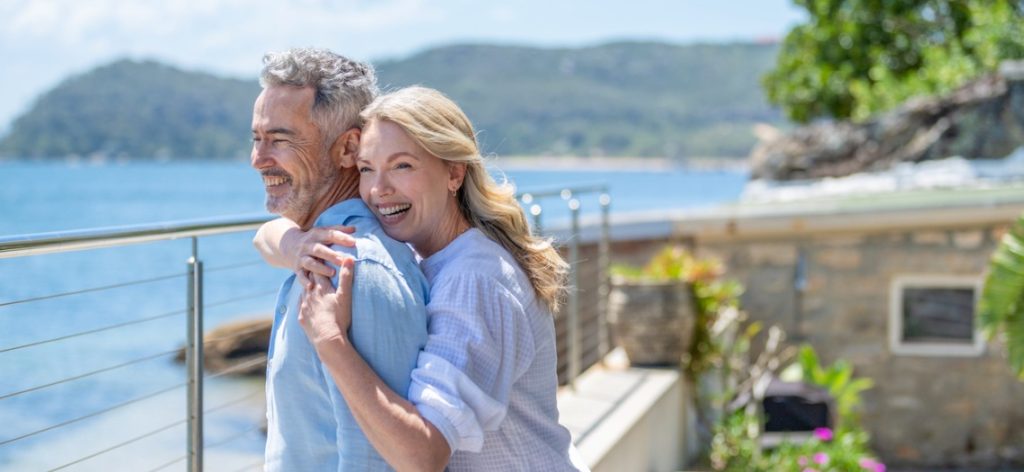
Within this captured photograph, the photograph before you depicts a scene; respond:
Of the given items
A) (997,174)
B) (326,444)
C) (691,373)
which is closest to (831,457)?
(691,373)

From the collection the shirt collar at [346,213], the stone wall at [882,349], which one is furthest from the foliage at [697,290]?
the shirt collar at [346,213]

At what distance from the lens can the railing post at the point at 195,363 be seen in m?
2.73

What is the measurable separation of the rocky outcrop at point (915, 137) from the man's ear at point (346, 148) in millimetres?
12892

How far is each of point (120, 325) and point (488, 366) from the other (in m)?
1.52

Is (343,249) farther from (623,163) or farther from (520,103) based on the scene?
(623,163)

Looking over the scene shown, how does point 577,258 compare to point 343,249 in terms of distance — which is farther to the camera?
point 577,258

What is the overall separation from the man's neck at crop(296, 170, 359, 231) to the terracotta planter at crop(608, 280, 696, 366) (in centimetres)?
435

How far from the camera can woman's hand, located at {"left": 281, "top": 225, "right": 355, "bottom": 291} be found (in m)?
1.73

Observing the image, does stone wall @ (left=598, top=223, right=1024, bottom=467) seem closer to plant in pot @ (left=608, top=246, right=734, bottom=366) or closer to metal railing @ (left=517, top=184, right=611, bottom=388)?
metal railing @ (left=517, top=184, right=611, bottom=388)

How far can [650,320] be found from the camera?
6191 mm

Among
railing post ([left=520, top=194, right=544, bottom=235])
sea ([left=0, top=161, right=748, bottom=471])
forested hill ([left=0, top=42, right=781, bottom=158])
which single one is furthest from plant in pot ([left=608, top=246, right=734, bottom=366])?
forested hill ([left=0, top=42, right=781, bottom=158])

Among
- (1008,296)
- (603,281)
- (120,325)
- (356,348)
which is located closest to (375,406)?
(356,348)

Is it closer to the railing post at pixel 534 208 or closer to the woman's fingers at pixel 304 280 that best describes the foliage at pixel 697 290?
the railing post at pixel 534 208

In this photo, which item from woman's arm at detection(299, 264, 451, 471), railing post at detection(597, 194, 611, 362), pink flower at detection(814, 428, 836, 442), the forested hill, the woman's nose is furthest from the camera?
the forested hill
